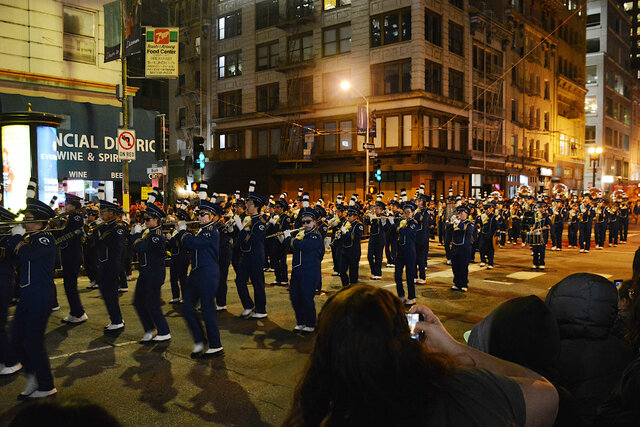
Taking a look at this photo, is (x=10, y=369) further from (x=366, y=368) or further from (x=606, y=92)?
(x=606, y=92)

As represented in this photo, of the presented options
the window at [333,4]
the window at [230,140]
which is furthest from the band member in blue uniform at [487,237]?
the window at [230,140]

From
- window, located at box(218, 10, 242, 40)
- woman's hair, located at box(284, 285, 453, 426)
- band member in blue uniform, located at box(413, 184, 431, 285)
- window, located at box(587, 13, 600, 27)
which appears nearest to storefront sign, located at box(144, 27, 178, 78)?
band member in blue uniform, located at box(413, 184, 431, 285)

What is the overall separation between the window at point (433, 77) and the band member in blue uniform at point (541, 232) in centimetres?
1944

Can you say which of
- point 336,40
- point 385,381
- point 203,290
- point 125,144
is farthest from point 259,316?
point 336,40

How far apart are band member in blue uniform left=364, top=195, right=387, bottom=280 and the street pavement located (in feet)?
7.68

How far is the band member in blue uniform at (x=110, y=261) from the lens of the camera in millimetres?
8828

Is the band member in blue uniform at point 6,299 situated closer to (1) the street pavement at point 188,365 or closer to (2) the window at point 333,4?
(1) the street pavement at point 188,365

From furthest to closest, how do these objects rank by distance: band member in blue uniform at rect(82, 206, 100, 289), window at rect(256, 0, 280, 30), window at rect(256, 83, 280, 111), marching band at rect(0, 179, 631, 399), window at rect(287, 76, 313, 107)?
window at rect(256, 83, 280, 111), window at rect(256, 0, 280, 30), window at rect(287, 76, 313, 107), band member in blue uniform at rect(82, 206, 100, 289), marching band at rect(0, 179, 631, 399)

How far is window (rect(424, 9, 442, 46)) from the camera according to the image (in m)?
35.8

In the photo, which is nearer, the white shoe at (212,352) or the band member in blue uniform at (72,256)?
the white shoe at (212,352)

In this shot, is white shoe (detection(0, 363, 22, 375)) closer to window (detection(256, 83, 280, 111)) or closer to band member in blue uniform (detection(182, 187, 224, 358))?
band member in blue uniform (detection(182, 187, 224, 358))

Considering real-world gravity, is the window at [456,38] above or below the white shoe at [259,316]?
above

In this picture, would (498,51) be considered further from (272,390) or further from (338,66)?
(272,390)

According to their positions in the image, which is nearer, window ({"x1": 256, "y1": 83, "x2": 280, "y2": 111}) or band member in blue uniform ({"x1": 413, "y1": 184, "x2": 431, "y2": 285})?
band member in blue uniform ({"x1": 413, "y1": 184, "x2": 431, "y2": 285})
